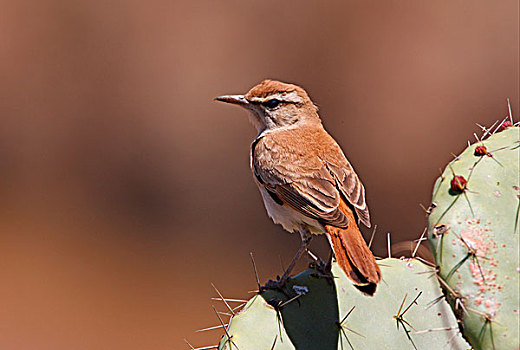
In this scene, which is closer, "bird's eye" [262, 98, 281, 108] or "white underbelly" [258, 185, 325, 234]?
"white underbelly" [258, 185, 325, 234]

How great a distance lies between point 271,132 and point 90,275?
15.7 feet

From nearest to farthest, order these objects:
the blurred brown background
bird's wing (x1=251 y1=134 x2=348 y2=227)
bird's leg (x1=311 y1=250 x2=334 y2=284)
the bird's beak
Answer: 1. bird's leg (x1=311 y1=250 x2=334 y2=284)
2. bird's wing (x1=251 y1=134 x2=348 y2=227)
3. the bird's beak
4. the blurred brown background

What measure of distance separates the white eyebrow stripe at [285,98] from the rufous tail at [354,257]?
1165mm

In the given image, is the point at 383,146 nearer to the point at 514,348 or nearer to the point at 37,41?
the point at 37,41

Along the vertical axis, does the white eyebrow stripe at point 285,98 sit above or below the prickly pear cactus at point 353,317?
above

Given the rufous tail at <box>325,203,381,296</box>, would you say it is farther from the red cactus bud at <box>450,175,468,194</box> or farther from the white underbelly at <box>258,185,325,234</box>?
the red cactus bud at <box>450,175,468,194</box>

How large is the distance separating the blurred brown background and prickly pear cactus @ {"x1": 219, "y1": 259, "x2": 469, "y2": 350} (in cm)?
538

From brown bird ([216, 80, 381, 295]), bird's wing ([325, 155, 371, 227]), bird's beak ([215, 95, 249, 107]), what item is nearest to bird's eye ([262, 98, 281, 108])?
brown bird ([216, 80, 381, 295])

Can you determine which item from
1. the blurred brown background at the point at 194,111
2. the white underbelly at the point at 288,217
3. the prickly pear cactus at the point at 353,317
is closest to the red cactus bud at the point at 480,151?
the prickly pear cactus at the point at 353,317

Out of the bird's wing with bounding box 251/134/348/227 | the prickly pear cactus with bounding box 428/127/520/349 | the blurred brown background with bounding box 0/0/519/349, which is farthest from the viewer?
the blurred brown background with bounding box 0/0/519/349

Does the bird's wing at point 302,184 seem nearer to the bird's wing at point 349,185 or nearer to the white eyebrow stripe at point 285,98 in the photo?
the bird's wing at point 349,185

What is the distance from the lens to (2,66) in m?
9.04

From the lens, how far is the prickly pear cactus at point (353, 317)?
2672 millimetres

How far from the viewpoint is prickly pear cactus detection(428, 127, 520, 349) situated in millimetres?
2322
